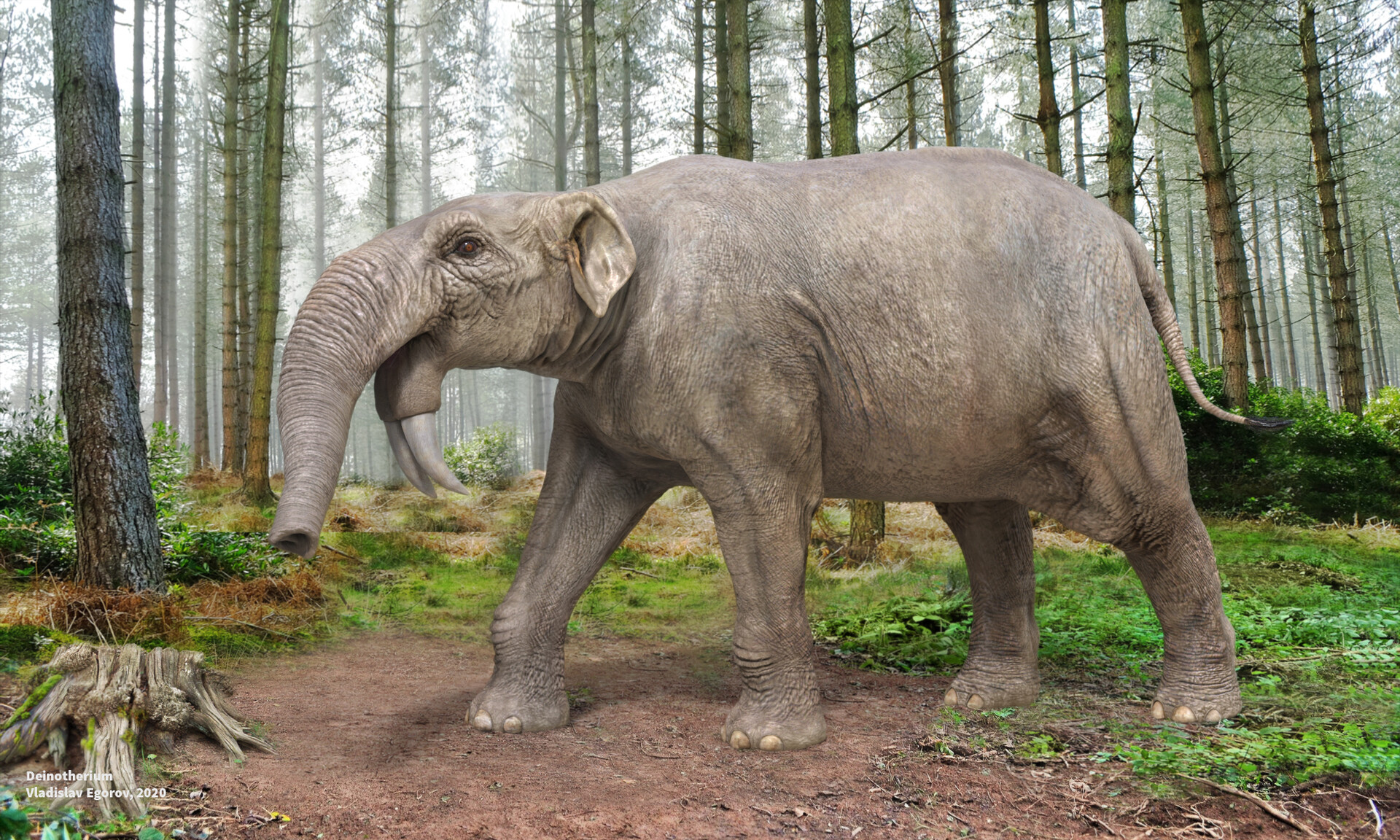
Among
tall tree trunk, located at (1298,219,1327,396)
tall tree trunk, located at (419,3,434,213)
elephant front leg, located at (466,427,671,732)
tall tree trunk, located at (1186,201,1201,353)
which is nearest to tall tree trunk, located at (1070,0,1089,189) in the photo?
tall tree trunk, located at (1186,201,1201,353)

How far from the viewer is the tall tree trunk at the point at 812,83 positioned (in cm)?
985

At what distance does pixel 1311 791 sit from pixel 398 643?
5.27 m

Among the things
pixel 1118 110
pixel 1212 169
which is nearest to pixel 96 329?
pixel 1118 110

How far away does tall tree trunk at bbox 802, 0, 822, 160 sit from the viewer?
985 centimetres

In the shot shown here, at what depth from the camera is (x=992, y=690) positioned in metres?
4.66

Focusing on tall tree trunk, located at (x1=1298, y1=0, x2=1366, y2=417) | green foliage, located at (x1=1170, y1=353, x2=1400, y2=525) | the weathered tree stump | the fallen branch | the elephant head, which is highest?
tall tree trunk, located at (x1=1298, y1=0, x2=1366, y2=417)

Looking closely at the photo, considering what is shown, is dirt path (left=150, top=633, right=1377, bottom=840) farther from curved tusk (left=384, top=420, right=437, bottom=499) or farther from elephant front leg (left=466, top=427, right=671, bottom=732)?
curved tusk (left=384, top=420, right=437, bottom=499)

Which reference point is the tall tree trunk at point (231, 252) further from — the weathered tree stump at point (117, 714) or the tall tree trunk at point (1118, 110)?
the weathered tree stump at point (117, 714)

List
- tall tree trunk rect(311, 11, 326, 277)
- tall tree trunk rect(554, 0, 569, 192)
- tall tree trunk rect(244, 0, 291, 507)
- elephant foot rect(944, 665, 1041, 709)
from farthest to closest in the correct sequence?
tall tree trunk rect(311, 11, 326, 277), tall tree trunk rect(554, 0, 569, 192), tall tree trunk rect(244, 0, 291, 507), elephant foot rect(944, 665, 1041, 709)

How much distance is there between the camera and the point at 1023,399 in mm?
4070

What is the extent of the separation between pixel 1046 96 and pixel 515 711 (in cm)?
824

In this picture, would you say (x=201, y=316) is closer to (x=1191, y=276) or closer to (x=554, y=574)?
(x=554, y=574)

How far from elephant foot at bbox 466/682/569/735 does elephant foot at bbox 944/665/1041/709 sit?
188 centimetres

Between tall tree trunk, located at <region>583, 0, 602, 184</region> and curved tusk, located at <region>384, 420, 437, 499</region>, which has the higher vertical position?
tall tree trunk, located at <region>583, 0, 602, 184</region>
